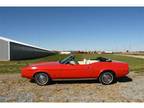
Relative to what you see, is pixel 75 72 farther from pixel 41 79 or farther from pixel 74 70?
pixel 41 79

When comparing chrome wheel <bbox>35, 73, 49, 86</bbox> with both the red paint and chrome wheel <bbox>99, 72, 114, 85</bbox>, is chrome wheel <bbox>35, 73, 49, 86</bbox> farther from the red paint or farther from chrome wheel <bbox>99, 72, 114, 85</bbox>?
chrome wheel <bbox>99, 72, 114, 85</bbox>

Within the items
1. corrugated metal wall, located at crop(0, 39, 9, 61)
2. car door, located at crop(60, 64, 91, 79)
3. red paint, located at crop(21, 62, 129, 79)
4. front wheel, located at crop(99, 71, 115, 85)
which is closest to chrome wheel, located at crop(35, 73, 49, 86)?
red paint, located at crop(21, 62, 129, 79)

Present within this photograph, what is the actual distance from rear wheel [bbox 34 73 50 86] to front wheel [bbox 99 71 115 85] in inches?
84.0

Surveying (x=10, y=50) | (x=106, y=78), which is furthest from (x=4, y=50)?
(x=106, y=78)

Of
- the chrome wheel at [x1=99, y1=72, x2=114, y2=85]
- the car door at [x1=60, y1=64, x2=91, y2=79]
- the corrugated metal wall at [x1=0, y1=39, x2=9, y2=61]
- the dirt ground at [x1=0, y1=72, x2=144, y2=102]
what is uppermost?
the corrugated metal wall at [x1=0, y1=39, x2=9, y2=61]

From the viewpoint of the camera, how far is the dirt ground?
7429 mm

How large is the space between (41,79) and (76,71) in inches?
55.7

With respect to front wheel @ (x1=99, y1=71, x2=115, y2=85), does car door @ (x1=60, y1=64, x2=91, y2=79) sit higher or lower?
higher

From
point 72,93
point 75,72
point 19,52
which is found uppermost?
point 19,52

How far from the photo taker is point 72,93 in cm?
827

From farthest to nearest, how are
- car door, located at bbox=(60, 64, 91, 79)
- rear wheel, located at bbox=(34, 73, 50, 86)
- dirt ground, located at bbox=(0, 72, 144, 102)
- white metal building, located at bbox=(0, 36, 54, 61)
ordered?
white metal building, located at bbox=(0, 36, 54, 61)
car door, located at bbox=(60, 64, 91, 79)
rear wheel, located at bbox=(34, 73, 50, 86)
dirt ground, located at bbox=(0, 72, 144, 102)

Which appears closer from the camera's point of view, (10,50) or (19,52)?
(10,50)

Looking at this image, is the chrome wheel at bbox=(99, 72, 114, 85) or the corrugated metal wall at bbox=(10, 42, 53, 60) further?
the corrugated metal wall at bbox=(10, 42, 53, 60)
